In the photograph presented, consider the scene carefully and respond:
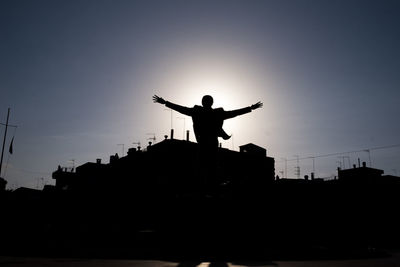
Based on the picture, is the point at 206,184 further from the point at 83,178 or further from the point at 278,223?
the point at 83,178

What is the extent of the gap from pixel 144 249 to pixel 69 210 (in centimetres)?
2389

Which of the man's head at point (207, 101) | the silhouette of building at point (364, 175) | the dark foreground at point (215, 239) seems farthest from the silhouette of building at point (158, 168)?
the man's head at point (207, 101)

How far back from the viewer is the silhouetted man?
1073 centimetres

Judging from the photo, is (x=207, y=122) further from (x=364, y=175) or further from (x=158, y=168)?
(x=364, y=175)

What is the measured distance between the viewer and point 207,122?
10922 mm

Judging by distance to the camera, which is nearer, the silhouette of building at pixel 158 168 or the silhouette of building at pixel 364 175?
the silhouette of building at pixel 158 168

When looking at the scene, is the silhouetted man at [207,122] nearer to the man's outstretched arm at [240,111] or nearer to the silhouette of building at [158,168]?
the man's outstretched arm at [240,111]

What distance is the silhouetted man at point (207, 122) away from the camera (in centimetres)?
1073

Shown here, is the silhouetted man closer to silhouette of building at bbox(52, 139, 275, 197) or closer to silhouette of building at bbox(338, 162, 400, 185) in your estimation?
silhouette of building at bbox(52, 139, 275, 197)

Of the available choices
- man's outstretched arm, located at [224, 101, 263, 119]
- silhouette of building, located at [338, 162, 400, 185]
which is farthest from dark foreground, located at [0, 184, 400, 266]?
silhouette of building, located at [338, 162, 400, 185]

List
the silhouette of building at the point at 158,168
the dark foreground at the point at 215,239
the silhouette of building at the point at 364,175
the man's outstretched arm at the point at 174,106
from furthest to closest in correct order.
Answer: the silhouette of building at the point at 364,175 < the silhouette of building at the point at 158,168 < the man's outstretched arm at the point at 174,106 < the dark foreground at the point at 215,239

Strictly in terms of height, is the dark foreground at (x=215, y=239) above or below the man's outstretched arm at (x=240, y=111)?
below

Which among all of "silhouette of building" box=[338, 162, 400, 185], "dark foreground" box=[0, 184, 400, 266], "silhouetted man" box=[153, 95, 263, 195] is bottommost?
"dark foreground" box=[0, 184, 400, 266]

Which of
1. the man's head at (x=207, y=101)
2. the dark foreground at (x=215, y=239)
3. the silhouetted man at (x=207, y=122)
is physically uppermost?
the man's head at (x=207, y=101)
